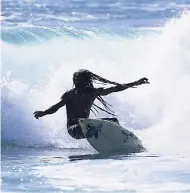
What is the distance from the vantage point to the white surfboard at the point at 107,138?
25.0 feet

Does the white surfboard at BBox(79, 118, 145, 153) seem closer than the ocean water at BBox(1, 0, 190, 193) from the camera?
No

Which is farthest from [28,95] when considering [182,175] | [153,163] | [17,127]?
[182,175]

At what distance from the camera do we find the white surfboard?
7633 mm

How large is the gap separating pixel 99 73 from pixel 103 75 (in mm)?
108

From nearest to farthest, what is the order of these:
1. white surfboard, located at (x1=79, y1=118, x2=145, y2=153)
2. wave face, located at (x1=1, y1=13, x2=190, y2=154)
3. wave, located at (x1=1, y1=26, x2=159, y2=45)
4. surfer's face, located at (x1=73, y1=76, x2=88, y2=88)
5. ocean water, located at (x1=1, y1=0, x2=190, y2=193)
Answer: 1. ocean water, located at (x1=1, y1=0, x2=190, y2=193)
2. surfer's face, located at (x1=73, y1=76, x2=88, y2=88)
3. white surfboard, located at (x1=79, y1=118, x2=145, y2=153)
4. wave face, located at (x1=1, y1=13, x2=190, y2=154)
5. wave, located at (x1=1, y1=26, x2=159, y2=45)

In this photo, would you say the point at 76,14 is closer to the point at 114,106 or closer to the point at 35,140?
the point at 114,106

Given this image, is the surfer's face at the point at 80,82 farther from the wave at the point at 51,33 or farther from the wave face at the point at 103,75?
the wave at the point at 51,33

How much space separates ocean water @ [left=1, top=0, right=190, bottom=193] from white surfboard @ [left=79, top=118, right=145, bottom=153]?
138mm

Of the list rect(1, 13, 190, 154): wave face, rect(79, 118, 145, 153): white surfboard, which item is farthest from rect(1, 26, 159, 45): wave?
rect(79, 118, 145, 153): white surfboard

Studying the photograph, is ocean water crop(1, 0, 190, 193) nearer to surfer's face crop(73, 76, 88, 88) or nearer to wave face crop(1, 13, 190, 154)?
wave face crop(1, 13, 190, 154)

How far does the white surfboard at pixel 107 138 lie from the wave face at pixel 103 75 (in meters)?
0.27

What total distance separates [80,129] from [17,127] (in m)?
2.08

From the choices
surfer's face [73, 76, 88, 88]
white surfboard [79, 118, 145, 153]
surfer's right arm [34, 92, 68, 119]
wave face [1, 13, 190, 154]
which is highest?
wave face [1, 13, 190, 154]

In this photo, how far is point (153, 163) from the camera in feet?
22.2
